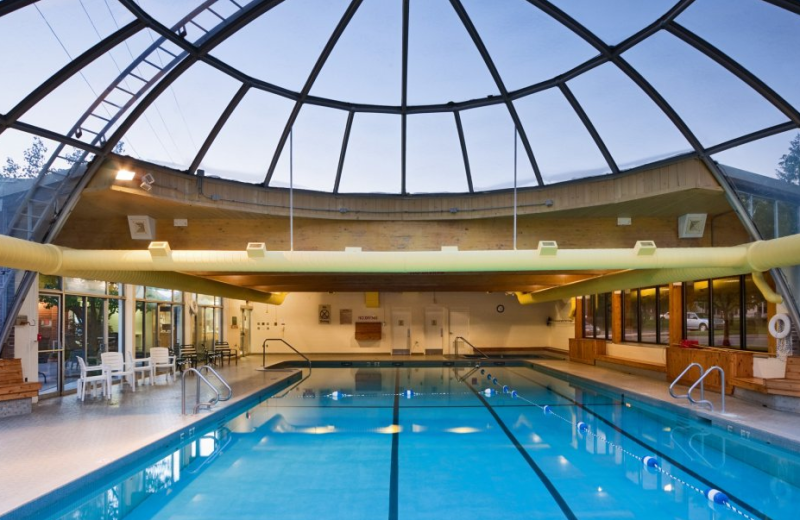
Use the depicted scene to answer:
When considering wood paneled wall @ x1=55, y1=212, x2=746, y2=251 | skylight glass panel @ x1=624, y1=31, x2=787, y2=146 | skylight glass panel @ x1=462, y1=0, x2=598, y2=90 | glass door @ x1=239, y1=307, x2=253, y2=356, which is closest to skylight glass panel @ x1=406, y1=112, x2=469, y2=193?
wood paneled wall @ x1=55, y1=212, x2=746, y2=251

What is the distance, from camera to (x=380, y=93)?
9.44m

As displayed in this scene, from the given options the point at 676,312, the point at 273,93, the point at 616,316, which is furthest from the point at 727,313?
the point at 273,93

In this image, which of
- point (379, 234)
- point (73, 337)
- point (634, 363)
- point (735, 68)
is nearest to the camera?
point (735, 68)

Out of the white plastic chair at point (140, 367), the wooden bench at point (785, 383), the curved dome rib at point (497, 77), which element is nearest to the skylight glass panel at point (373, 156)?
the curved dome rib at point (497, 77)

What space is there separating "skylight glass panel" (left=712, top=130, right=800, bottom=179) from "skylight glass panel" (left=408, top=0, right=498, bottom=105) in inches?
148

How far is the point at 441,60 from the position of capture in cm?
857

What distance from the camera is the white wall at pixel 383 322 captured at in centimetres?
2302

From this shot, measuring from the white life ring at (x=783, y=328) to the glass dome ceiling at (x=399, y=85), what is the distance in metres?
3.00

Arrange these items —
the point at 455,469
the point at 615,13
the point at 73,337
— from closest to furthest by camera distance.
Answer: the point at 455,469, the point at 615,13, the point at 73,337

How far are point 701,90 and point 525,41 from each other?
2.58m

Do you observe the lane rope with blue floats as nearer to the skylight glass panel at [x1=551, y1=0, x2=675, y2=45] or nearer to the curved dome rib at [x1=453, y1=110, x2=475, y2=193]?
the curved dome rib at [x1=453, y1=110, x2=475, y2=193]

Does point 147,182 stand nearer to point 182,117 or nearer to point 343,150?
point 182,117

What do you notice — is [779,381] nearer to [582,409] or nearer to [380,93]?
[582,409]

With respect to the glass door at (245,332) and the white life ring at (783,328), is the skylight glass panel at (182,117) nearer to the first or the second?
the white life ring at (783,328)
